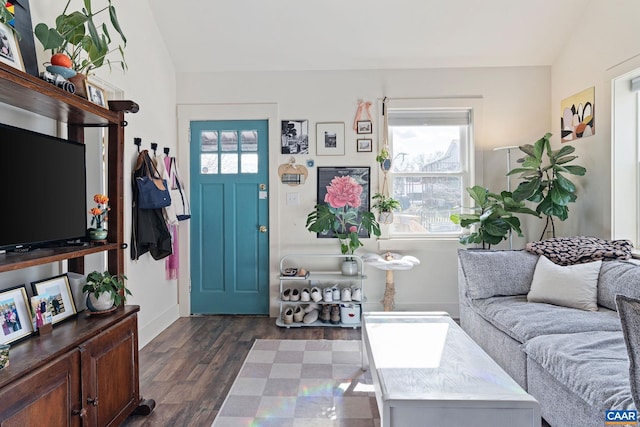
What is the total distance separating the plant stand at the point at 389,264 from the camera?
3236 millimetres

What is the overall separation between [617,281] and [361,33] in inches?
109

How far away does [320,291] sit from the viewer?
3449 mm

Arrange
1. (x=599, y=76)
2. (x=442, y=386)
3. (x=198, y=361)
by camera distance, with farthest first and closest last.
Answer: (x=599, y=76) < (x=198, y=361) < (x=442, y=386)

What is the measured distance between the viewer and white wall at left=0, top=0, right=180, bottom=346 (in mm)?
2785

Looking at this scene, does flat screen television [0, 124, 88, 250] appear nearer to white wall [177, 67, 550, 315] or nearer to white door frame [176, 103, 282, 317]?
white door frame [176, 103, 282, 317]

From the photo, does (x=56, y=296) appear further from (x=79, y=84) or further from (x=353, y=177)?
(x=353, y=177)

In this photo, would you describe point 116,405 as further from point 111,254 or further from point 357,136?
point 357,136

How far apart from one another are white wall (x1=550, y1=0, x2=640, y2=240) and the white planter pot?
3.51 m

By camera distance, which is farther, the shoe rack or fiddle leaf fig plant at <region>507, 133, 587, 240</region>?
the shoe rack

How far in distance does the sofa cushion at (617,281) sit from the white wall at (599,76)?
2.23 ft

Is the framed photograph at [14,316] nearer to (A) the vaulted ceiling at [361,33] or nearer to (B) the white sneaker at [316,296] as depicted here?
(B) the white sneaker at [316,296]

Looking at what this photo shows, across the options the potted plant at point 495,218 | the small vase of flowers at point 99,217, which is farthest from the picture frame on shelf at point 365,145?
the small vase of flowers at point 99,217

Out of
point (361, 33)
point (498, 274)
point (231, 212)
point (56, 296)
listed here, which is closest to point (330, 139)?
point (361, 33)

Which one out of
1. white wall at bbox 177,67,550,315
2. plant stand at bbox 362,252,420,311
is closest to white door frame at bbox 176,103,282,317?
white wall at bbox 177,67,550,315
